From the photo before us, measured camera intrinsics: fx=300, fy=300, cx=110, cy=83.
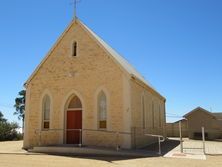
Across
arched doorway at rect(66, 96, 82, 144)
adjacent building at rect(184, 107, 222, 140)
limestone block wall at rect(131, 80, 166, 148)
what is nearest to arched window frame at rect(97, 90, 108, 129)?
arched doorway at rect(66, 96, 82, 144)

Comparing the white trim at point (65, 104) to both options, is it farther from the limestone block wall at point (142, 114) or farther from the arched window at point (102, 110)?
the limestone block wall at point (142, 114)

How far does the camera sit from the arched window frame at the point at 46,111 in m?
20.6

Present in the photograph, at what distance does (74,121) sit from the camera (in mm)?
19828

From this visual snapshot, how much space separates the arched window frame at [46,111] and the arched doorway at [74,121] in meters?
1.54

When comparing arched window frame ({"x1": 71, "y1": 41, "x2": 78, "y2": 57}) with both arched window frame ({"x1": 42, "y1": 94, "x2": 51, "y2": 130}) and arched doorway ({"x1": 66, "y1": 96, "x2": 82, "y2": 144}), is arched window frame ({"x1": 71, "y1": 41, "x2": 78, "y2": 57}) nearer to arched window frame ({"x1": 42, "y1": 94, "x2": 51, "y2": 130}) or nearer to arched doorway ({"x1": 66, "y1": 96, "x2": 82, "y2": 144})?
arched doorway ({"x1": 66, "y1": 96, "x2": 82, "y2": 144})

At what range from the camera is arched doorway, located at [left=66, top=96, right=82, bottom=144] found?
1955 centimetres

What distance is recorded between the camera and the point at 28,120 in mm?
20984

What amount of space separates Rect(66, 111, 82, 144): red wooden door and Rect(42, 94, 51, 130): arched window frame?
1.61 metres

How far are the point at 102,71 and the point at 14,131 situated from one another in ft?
56.6

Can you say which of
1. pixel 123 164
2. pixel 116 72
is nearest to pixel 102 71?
pixel 116 72

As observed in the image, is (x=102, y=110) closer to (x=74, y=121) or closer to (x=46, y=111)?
(x=74, y=121)

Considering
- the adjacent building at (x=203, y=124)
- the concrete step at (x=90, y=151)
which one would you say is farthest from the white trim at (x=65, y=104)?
the adjacent building at (x=203, y=124)

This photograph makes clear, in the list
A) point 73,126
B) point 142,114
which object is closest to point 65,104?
point 73,126

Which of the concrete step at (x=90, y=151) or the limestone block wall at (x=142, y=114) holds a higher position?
the limestone block wall at (x=142, y=114)
